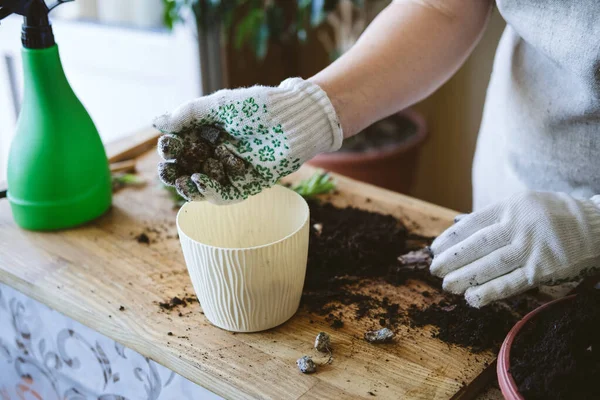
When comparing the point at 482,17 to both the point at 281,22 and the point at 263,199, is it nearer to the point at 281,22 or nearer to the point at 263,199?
the point at 263,199

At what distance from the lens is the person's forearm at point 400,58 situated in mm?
868

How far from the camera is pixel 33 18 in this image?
91 cm

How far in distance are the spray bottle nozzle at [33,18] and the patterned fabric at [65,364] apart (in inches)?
14.3

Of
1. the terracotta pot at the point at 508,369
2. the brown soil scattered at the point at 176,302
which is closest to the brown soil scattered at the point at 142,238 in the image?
the brown soil scattered at the point at 176,302

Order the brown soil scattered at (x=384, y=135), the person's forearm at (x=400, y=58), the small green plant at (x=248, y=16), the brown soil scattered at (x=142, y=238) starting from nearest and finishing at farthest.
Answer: the person's forearm at (x=400, y=58) → the brown soil scattered at (x=142, y=238) → the small green plant at (x=248, y=16) → the brown soil scattered at (x=384, y=135)

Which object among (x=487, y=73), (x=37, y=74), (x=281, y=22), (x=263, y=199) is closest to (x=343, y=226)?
(x=263, y=199)

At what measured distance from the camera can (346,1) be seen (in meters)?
2.16

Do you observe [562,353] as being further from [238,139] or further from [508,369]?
[238,139]

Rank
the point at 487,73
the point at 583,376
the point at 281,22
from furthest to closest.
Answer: the point at 487,73
the point at 281,22
the point at 583,376

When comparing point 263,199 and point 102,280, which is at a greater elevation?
point 263,199

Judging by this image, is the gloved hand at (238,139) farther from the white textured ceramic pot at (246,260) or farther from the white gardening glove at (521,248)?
the white gardening glove at (521,248)

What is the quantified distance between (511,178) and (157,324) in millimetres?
576

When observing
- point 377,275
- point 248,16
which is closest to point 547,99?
point 377,275

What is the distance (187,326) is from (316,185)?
0.41 meters
